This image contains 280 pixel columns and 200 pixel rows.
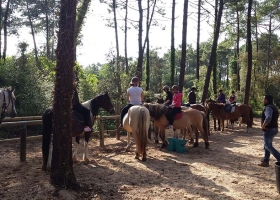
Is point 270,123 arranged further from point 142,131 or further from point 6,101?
point 6,101

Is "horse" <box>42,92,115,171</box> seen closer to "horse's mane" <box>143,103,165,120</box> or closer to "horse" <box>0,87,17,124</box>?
"horse" <box>0,87,17,124</box>

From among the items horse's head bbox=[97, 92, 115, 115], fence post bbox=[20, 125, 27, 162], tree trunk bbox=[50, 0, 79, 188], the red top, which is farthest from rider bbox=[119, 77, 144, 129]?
tree trunk bbox=[50, 0, 79, 188]

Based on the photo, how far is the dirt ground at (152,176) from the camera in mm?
5195

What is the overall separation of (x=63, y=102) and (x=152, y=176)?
9.16 feet

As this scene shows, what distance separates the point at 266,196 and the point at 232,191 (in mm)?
629

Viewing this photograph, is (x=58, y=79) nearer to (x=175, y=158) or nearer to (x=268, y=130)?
(x=175, y=158)

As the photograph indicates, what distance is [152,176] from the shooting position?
643 cm

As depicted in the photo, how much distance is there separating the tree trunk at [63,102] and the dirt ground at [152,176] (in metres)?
0.31


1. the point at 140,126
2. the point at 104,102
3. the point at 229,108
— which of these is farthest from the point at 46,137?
the point at 229,108

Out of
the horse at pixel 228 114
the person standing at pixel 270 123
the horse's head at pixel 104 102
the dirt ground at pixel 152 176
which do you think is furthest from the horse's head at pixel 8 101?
the horse at pixel 228 114

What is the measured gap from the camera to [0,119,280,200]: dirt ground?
5195mm

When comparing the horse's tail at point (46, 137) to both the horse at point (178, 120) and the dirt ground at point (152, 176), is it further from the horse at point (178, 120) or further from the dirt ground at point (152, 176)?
the horse at point (178, 120)

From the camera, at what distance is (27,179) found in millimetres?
5812

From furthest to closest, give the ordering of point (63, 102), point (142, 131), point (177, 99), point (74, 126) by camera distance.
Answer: point (177, 99), point (142, 131), point (74, 126), point (63, 102)
